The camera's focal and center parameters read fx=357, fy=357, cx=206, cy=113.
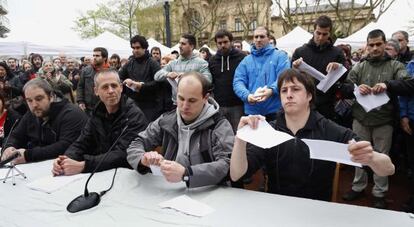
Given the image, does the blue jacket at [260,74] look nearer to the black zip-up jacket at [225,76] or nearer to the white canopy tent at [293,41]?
the black zip-up jacket at [225,76]

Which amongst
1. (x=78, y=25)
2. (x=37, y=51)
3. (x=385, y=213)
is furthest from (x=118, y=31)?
(x=385, y=213)

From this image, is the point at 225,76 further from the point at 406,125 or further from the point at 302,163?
the point at 302,163

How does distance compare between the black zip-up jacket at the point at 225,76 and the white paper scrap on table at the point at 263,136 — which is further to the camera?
the black zip-up jacket at the point at 225,76

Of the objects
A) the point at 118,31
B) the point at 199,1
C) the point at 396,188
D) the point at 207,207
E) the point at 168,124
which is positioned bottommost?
the point at 396,188

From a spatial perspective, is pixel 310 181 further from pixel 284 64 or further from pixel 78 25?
pixel 78 25

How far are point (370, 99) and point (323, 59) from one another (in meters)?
0.71

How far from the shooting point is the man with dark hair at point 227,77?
4.51 metres

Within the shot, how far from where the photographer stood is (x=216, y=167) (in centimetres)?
203

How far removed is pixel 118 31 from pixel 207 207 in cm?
3884

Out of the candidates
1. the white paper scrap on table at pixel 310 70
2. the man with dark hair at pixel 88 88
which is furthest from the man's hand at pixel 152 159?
the man with dark hair at pixel 88 88

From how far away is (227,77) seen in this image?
14.9 ft

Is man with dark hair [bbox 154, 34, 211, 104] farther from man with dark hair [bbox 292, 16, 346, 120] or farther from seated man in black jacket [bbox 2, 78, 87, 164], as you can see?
seated man in black jacket [bbox 2, 78, 87, 164]

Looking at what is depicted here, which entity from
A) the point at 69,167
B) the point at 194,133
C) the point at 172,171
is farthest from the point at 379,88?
the point at 69,167

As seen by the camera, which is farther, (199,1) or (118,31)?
(118,31)
